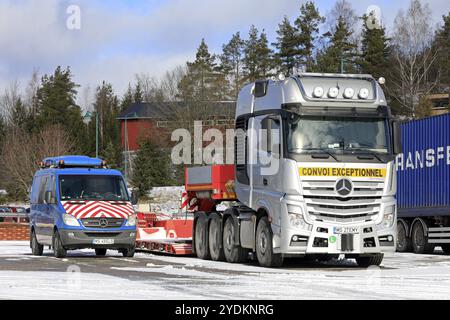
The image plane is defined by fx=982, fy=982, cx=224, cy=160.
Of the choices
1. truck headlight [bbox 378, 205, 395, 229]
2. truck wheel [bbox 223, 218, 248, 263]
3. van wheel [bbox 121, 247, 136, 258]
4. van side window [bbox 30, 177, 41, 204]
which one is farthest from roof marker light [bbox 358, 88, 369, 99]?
van side window [bbox 30, 177, 41, 204]

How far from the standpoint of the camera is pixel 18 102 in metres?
114

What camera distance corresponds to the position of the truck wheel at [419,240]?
2734cm

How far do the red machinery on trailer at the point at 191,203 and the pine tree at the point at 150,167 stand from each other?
49.0 m

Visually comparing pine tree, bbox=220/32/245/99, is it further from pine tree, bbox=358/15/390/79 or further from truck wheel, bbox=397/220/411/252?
truck wheel, bbox=397/220/411/252

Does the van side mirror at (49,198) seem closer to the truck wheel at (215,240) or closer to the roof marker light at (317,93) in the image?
the truck wheel at (215,240)

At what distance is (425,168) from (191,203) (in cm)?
708

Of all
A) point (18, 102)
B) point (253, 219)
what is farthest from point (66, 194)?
point (18, 102)

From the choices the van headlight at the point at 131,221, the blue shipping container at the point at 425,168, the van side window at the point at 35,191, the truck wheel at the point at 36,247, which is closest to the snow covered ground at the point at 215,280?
the van headlight at the point at 131,221

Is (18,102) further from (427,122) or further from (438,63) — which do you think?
(427,122)

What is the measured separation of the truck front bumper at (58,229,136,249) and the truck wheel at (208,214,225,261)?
2.07 meters

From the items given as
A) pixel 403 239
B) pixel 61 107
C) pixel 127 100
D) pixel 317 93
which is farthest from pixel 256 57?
pixel 317 93

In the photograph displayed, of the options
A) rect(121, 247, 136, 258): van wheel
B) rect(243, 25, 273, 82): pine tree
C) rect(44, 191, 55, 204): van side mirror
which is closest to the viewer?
rect(44, 191, 55, 204): van side mirror

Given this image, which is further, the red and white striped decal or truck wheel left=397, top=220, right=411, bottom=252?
truck wheel left=397, top=220, right=411, bottom=252

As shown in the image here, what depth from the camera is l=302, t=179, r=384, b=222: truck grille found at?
1864cm
